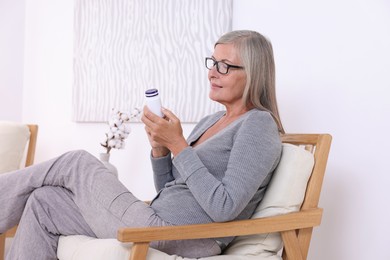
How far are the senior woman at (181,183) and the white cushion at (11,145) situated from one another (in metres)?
1.21

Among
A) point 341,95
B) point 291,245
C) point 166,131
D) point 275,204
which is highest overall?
point 341,95

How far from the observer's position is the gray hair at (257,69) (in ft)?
6.04

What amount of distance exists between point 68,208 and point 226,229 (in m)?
0.55

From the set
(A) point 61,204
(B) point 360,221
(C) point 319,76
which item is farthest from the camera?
(C) point 319,76

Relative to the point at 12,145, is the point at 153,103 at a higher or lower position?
higher

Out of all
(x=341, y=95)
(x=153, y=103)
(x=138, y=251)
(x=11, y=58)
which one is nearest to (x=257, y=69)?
(x=153, y=103)

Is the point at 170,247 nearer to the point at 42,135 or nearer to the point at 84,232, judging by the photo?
the point at 84,232

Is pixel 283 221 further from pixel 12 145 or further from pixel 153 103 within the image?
pixel 12 145

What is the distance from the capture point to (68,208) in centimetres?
178

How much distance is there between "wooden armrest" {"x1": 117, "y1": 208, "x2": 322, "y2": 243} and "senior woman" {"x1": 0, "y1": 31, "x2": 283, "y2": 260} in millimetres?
38

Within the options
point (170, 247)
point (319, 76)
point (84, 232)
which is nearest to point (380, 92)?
point (319, 76)

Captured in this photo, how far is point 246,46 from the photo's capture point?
1.85 metres

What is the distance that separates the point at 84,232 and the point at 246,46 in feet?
2.74

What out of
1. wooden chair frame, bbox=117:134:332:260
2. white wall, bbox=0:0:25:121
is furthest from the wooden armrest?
white wall, bbox=0:0:25:121
